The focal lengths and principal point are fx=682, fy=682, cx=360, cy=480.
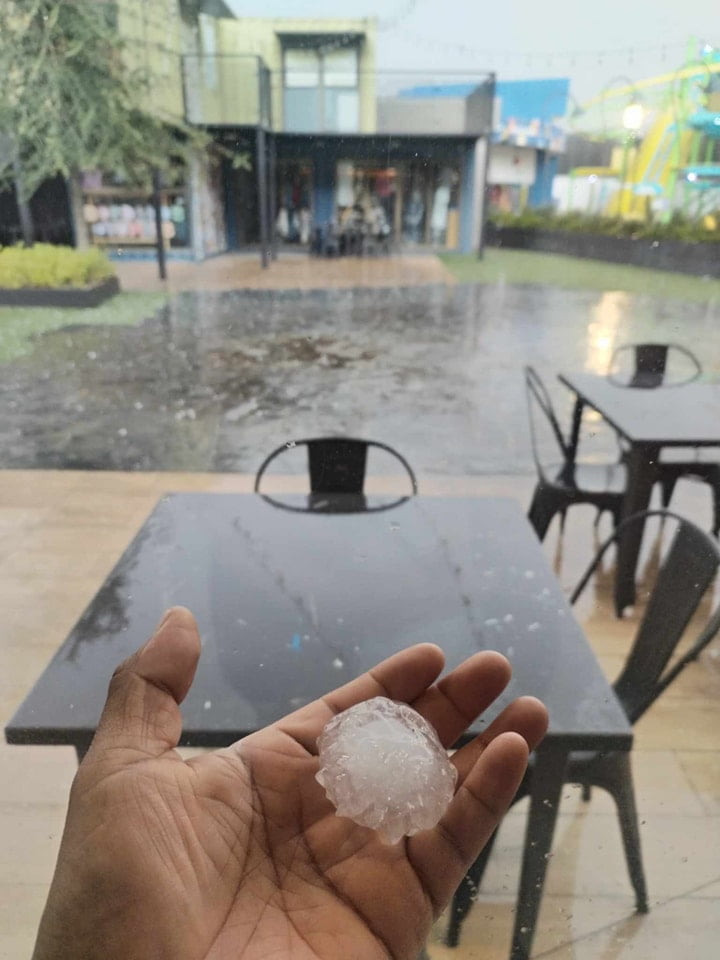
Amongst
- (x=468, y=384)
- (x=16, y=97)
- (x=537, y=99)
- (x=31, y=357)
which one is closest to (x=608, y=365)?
(x=468, y=384)

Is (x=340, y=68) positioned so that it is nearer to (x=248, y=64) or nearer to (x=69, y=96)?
A: (x=248, y=64)

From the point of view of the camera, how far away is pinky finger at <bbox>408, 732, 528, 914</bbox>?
587 mm

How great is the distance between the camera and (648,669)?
100cm

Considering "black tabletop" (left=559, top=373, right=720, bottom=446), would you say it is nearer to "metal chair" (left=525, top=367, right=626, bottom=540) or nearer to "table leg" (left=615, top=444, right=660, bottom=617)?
"table leg" (left=615, top=444, right=660, bottom=617)

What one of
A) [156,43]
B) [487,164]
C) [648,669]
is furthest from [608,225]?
[648,669]

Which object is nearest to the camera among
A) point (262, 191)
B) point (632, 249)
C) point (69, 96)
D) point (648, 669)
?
point (648, 669)

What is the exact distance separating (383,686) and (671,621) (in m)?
0.51

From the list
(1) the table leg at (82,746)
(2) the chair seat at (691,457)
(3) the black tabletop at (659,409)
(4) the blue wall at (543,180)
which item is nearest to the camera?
(1) the table leg at (82,746)

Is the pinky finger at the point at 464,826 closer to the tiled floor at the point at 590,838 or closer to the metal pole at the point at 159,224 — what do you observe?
the tiled floor at the point at 590,838

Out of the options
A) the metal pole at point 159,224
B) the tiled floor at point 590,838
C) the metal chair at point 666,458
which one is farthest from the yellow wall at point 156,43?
the metal chair at point 666,458

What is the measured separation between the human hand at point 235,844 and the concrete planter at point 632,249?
2.59 metres

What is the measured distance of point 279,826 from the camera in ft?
2.05

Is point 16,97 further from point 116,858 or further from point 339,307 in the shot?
point 339,307

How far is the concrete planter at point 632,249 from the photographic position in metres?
3.06
